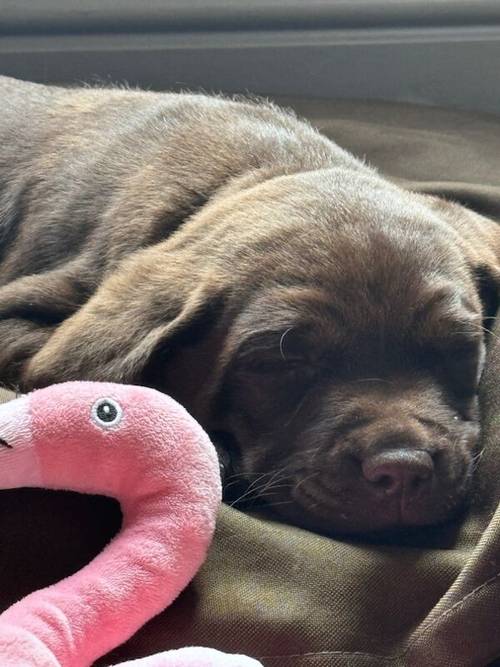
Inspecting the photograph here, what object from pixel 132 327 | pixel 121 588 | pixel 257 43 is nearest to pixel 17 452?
pixel 121 588

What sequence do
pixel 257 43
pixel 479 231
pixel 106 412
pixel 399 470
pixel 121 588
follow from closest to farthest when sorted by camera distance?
pixel 121 588 → pixel 106 412 → pixel 399 470 → pixel 479 231 → pixel 257 43

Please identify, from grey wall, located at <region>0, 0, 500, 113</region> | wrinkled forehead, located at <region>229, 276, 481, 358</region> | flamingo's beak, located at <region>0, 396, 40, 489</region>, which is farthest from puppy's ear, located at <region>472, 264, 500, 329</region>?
grey wall, located at <region>0, 0, 500, 113</region>

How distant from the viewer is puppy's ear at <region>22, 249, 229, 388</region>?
1649 mm

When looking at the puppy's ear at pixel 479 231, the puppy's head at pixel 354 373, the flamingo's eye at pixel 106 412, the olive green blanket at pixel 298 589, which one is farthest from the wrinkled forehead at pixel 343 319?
the flamingo's eye at pixel 106 412

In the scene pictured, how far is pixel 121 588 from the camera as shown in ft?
3.82

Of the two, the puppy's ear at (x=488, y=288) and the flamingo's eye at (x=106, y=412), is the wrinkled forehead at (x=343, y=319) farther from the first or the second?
the flamingo's eye at (x=106, y=412)

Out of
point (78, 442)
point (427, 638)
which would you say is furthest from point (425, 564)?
point (78, 442)

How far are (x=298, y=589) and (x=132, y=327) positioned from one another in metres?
0.57

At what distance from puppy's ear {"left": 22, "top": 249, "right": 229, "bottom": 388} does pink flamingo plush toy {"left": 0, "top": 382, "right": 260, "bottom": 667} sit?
1.11 feet

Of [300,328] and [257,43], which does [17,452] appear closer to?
[300,328]

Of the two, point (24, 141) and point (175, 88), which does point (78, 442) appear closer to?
point (24, 141)

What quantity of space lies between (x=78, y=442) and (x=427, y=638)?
50cm

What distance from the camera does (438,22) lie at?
3.26 meters

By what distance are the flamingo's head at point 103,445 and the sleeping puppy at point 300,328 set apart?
1.11 ft
